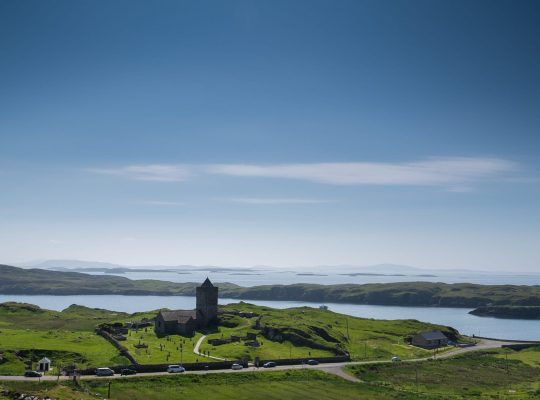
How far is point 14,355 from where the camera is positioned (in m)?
75.0

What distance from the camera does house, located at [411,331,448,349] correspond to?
111 metres

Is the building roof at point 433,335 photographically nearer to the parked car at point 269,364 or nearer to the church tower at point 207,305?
the church tower at point 207,305

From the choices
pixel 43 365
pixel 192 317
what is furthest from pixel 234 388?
pixel 192 317

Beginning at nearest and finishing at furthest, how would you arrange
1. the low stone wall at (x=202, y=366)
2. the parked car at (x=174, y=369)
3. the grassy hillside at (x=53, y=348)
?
the low stone wall at (x=202, y=366) → the parked car at (x=174, y=369) → the grassy hillside at (x=53, y=348)

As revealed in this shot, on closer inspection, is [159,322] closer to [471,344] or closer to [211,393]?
[211,393]

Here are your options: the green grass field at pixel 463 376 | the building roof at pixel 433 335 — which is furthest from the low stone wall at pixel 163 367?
the building roof at pixel 433 335

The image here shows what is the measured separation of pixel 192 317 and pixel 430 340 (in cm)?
4770

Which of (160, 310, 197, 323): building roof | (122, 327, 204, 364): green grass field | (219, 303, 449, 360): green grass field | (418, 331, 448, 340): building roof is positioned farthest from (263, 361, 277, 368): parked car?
(418, 331, 448, 340): building roof

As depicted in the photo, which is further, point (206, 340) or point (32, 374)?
point (206, 340)

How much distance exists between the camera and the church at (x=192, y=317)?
9981 cm

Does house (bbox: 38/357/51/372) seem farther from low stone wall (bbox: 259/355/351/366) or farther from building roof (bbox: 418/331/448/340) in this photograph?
building roof (bbox: 418/331/448/340)

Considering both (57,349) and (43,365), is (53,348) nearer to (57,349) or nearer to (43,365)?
(57,349)

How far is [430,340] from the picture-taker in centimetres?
11081

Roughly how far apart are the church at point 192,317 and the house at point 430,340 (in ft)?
136
